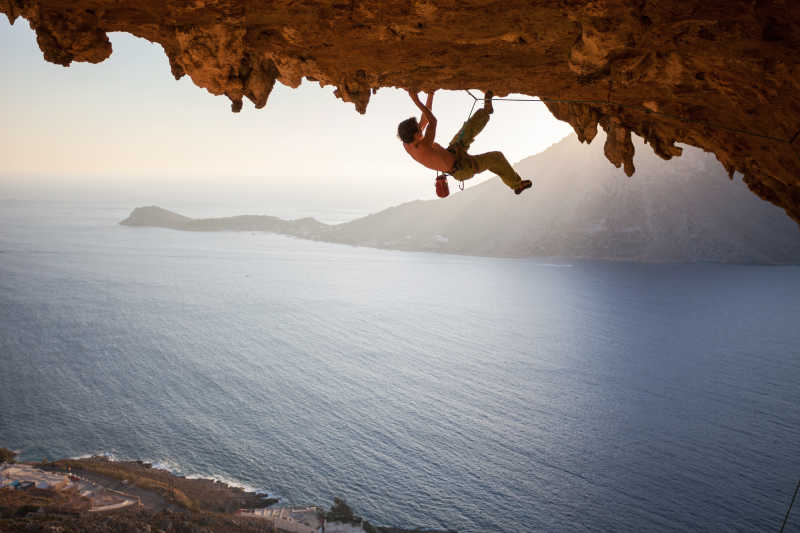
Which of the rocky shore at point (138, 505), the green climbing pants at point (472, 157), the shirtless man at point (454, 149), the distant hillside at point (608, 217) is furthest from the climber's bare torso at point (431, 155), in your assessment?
Result: the distant hillside at point (608, 217)

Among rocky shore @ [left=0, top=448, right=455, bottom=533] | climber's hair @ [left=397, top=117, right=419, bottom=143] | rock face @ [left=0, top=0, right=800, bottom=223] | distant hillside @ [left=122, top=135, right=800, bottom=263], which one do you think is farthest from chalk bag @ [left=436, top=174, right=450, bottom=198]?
distant hillside @ [left=122, top=135, right=800, bottom=263]

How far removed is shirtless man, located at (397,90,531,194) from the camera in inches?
168

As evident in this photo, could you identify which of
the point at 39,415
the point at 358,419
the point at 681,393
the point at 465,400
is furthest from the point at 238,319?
the point at 681,393

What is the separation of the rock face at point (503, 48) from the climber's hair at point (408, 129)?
0.71 m

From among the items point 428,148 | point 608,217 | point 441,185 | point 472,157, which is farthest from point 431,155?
point 608,217

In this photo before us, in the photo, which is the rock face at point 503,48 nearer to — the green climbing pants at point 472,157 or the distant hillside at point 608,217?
the green climbing pants at point 472,157

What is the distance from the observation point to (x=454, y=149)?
4742 millimetres

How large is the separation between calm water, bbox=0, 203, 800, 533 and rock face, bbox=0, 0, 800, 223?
18160mm

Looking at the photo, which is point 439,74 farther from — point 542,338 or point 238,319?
point 238,319

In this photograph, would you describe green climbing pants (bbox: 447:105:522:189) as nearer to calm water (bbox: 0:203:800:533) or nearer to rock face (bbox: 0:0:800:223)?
rock face (bbox: 0:0:800:223)

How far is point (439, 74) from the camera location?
4.91m

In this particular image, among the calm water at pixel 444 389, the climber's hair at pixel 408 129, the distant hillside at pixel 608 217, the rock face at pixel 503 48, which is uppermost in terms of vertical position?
the distant hillside at pixel 608 217

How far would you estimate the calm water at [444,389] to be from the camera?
20.1 meters

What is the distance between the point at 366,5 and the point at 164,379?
32.1 m
